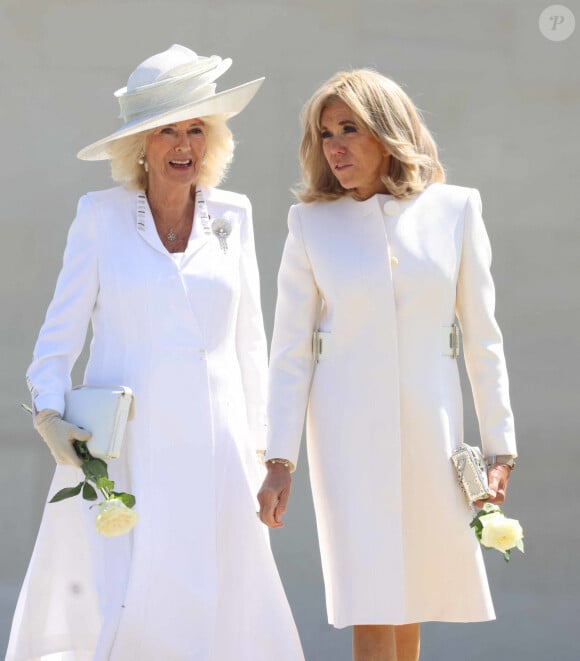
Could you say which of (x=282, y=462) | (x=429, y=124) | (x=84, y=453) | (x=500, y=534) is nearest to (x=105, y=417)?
(x=84, y=453)

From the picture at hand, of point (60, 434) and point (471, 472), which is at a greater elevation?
point (60, 434)

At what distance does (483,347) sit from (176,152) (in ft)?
3.70

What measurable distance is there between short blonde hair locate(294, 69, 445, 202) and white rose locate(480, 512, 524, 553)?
0.96 m

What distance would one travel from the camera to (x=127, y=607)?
5.23m

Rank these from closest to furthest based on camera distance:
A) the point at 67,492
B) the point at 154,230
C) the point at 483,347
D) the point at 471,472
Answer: the point at 471,472 < the point at 483,347 < the point at 67,492 < the point at 154,230

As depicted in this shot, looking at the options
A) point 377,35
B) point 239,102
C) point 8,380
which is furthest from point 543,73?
point 8,380

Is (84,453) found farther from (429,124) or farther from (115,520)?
(429,124)

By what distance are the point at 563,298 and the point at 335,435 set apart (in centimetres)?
219

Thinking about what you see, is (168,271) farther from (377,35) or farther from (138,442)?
(377,35)

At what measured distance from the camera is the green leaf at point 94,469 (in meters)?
5.12

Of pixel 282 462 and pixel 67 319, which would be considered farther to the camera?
pixel 67 319

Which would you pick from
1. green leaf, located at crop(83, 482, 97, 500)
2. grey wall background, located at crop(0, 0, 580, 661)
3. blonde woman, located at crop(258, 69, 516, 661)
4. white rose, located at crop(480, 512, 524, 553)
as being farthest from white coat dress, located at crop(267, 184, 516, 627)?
grey wall background, located at crop(0, 0, 580, 661)

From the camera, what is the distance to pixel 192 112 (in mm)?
5414

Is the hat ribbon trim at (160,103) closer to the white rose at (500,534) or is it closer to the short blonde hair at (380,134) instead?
the short blonde hair at (380,134)
